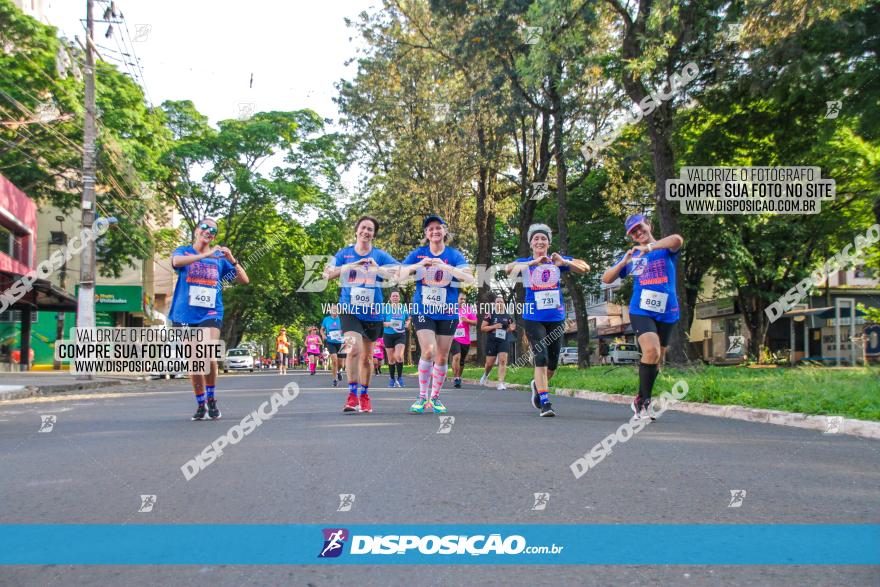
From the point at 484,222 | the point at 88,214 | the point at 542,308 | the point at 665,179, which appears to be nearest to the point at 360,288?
the point at 542,308

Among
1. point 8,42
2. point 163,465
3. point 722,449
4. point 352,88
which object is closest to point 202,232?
point 163,465

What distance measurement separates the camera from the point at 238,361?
5075 centimetres

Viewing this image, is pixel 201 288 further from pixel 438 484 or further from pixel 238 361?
pixel 238 361

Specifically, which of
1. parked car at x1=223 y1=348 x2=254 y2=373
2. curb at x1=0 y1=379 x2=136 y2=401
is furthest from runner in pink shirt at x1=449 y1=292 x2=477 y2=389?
parked car at x1=223 y1=348 x2=254 y2=373

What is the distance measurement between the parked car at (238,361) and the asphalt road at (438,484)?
43131 millimetres

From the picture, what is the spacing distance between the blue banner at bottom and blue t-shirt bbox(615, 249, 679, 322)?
537 cm

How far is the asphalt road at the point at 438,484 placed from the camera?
3072 millimetres

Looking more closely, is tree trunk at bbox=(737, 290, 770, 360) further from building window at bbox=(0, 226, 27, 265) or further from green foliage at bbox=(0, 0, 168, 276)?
building window at bbox=(0, 226, 27, 265)

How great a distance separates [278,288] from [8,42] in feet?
77.1

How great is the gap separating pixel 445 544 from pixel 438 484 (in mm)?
1338

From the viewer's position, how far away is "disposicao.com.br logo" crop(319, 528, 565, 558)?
3.36 metres

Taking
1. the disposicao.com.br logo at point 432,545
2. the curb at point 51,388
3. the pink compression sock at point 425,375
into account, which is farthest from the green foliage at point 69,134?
the disposicao.com.br logo at point 432,545

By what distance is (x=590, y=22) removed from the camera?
18.2 m

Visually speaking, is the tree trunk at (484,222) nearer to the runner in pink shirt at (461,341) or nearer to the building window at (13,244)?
the runner in pink shirt at (461,341)
